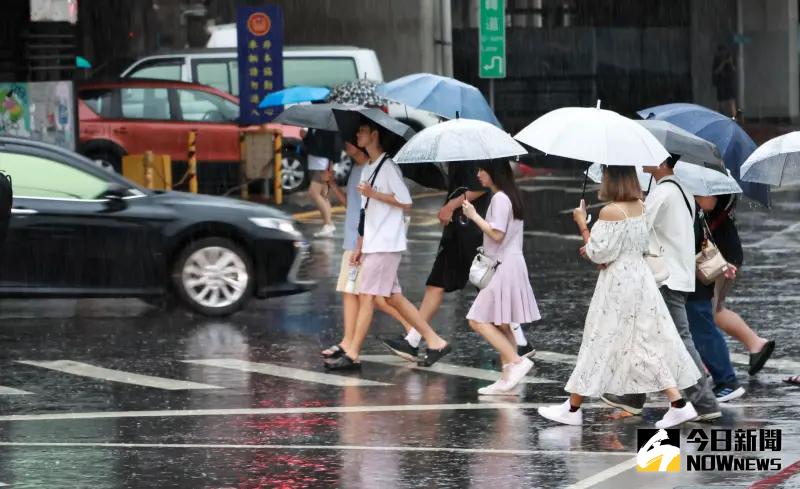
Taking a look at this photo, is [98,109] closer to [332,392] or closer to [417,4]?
[417,4]

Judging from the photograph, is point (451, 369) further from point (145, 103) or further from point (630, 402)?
point (145, 103)

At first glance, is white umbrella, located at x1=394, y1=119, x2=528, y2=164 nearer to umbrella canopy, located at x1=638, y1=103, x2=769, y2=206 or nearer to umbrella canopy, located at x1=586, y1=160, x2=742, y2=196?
umbrella canopy, located at x1=586, y1=160, x2=742, y2=196

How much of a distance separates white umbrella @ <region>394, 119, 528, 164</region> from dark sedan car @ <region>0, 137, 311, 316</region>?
3411 mm

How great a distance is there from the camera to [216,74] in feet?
91.4

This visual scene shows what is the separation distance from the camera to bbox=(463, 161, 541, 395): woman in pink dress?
11.1 metres

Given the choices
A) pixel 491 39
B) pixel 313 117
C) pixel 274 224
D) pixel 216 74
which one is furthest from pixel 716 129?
pixel 491 39

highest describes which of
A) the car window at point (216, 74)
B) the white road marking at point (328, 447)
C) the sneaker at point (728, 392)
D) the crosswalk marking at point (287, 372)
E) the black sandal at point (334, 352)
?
the car window at point (216, 74)

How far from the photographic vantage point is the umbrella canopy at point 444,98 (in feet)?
41.0

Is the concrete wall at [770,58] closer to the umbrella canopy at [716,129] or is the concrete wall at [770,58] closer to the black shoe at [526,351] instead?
the black shoe at [526,351]

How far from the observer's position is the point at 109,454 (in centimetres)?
924

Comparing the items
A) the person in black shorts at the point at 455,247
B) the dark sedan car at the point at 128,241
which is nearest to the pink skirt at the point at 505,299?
the person in black shorts at the point at 455,247

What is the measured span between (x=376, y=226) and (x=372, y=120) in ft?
2.36

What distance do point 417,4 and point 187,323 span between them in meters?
20.7

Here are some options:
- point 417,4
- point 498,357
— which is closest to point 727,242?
point 498,357
